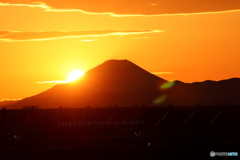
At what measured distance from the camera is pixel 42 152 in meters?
116

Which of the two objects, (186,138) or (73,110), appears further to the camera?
(73,110)

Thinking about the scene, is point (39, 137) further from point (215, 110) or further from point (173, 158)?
point (215, 110)

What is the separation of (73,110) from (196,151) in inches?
1450

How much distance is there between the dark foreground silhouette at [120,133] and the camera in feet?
379

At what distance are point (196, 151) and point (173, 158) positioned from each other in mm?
7705

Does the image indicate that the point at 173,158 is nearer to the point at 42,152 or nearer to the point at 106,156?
the point at 106,156

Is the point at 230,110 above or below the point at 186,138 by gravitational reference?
above

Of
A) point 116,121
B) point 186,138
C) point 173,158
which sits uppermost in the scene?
point 116,121

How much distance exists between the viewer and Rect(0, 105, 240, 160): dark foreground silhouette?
379 ft

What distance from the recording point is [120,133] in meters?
134

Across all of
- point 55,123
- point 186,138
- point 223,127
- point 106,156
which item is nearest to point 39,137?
point 55,123

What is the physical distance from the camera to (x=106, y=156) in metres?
114

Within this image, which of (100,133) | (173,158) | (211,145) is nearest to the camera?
(173,158)

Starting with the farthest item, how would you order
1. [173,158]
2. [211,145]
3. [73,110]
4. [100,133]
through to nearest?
[73,110]
[100,133]
[211,145]
[173,158]
